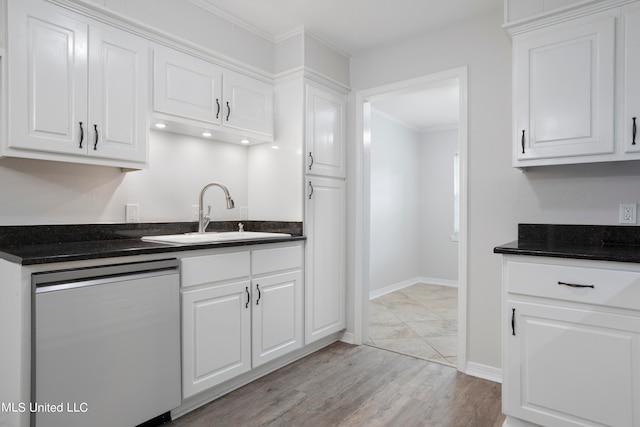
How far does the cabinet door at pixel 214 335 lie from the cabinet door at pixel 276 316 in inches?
3.1

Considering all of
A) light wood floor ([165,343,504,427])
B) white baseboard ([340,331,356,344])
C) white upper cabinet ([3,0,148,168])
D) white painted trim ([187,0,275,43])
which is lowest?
light wood floor ([165,343,504,427])

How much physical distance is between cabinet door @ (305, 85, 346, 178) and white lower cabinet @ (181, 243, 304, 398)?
2.34 ft

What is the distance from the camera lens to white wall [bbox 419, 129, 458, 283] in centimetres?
572

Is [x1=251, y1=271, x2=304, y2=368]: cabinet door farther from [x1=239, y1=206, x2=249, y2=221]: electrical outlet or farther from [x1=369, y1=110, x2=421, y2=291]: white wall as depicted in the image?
[x1=369, y1=110, x2=421, y2=291]: white wall

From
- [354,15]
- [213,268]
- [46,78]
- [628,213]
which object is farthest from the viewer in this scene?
[354,15]

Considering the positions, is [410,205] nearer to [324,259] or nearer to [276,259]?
[324,259]

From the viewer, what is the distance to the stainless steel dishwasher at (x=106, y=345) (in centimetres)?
148

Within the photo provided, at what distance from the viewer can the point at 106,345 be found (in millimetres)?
1647

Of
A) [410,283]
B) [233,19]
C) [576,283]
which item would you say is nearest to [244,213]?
[233,19]

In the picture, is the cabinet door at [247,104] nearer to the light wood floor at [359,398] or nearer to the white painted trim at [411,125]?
the light wood floor at [359,398]

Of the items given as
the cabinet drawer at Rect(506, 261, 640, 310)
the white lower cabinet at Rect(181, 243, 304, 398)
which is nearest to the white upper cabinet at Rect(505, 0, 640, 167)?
the cabinet drawer at Rect(506, 261, 640, 310)

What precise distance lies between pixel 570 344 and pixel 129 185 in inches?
103

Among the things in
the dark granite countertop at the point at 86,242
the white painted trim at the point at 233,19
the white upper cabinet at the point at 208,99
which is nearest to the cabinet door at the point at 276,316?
the dark granite countertop at the point at 86,242

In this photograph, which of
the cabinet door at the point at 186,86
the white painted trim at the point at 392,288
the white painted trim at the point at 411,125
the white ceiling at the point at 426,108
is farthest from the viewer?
the white painted trim at the point at 411,125
